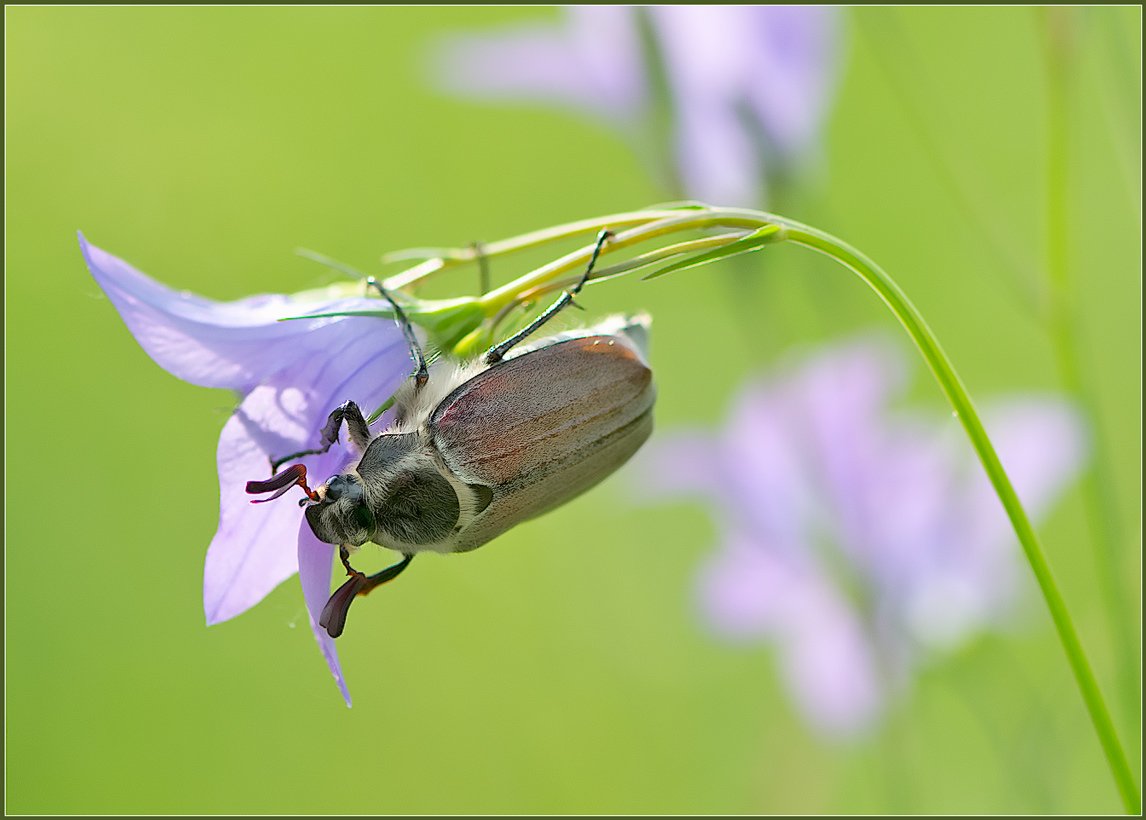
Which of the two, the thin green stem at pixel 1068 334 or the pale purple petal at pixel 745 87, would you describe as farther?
the pale purple petal at pixel 745 87

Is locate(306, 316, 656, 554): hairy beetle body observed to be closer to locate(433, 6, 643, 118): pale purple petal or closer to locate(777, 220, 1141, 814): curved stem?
locate(777, 220, 1141, 814): curved stem

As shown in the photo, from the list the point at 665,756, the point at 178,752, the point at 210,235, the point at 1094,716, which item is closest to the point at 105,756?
the point at 178,752

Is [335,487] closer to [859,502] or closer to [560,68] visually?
[859,502]

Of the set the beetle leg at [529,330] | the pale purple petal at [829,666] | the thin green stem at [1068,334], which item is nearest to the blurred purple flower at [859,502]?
the pale purple petal at [829,666]

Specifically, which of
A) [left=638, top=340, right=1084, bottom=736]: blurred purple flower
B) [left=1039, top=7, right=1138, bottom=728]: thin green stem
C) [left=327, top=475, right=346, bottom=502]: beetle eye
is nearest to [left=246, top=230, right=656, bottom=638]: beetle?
[left=327, top=475, right=346, bottom=502]: beetle eye

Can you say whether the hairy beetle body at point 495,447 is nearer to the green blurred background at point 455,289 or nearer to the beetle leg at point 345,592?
the beetle leg at point 345,592
